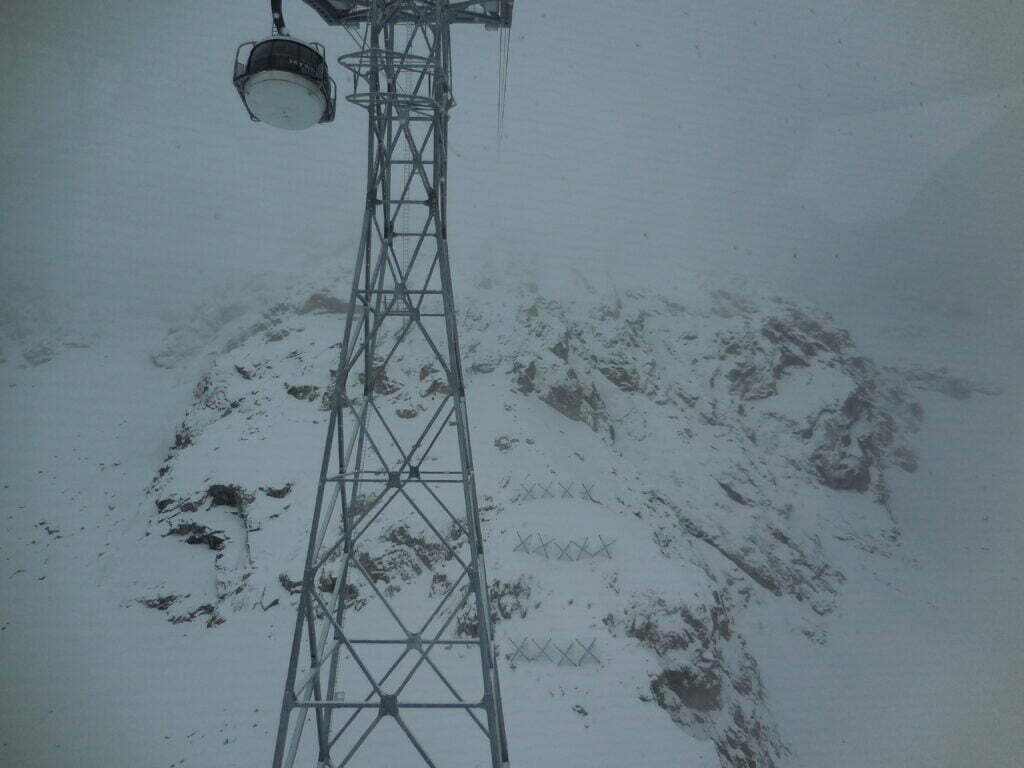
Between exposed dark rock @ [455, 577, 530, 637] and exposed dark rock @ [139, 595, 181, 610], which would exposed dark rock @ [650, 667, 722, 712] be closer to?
exposed dark rock @ [455, 577, 530, 637]

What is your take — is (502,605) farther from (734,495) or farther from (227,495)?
(734,495)

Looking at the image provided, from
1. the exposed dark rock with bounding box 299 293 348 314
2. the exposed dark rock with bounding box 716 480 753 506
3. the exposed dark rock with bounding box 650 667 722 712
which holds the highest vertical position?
the exposed dark rock with bounding box 299 293 348 314

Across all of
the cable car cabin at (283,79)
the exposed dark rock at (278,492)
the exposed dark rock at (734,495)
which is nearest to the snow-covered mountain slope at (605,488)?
the exposed dark rock at (278,492)

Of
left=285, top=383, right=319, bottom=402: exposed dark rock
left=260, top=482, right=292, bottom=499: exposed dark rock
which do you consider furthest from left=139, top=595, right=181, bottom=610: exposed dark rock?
left=285, top=383, right=319, bottom=402: exposed dark rock

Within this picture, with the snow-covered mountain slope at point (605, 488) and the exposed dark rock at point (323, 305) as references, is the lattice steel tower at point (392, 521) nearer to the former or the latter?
the snow-covered mountain slope at point (605, 488)

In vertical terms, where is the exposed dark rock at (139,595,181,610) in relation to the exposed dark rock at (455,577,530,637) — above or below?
below

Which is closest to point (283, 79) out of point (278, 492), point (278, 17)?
point (278, 17)
